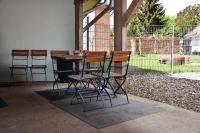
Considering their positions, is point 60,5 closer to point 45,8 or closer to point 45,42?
point 45,8

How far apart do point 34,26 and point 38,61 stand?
3.24 feet

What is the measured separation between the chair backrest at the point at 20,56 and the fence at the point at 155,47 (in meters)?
2.65

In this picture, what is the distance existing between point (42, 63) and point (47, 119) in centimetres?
377

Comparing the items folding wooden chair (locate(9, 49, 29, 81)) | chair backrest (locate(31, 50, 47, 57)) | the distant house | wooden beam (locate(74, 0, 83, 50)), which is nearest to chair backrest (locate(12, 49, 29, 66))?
folding wooden chair (locate(9, 49, 29, 81))

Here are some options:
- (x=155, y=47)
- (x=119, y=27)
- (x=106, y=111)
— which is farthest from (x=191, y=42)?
(x=106, y=111)

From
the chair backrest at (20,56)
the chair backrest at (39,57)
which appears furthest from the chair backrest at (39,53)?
the chair backrest at (20,56)

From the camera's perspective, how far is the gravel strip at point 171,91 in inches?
177

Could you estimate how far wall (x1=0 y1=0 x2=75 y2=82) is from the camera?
6613 millimetres

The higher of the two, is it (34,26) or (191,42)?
(34,26)

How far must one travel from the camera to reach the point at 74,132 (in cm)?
308

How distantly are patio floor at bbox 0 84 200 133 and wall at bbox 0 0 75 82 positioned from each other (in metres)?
2.60

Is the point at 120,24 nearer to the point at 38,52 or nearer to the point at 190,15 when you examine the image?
the point at 38,52

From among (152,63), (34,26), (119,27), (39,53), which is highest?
A: (34,26)

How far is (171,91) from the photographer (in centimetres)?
535
